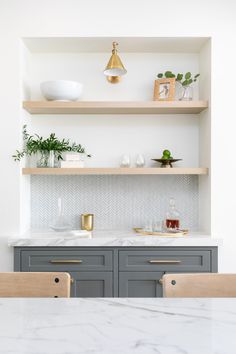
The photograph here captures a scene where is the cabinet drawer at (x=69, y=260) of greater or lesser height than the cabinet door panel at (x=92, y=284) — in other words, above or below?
above

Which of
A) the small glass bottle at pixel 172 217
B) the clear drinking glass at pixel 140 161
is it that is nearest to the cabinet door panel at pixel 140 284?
the small glass bottle at pixel 172 217

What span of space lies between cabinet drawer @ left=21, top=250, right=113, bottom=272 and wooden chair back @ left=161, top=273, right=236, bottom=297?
1.14 meters

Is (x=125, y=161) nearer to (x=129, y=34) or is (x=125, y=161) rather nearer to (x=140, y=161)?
(x=140, y=161)

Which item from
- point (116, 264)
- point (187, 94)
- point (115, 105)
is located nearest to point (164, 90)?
point (187, 94)

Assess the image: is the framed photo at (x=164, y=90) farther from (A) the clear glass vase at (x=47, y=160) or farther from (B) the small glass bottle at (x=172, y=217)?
(A) the clear glass vase at (x=47, y=160)

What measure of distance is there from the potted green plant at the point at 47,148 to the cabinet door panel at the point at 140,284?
100 cm

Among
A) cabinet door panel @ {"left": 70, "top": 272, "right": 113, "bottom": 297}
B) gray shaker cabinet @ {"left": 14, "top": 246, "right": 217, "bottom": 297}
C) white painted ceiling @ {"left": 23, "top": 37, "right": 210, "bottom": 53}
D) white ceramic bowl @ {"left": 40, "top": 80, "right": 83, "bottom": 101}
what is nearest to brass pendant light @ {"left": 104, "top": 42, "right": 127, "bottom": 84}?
white painted ceiling @ {"left": 23, "top": 37, "right": 210, "bottom": 53}

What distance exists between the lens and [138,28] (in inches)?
111

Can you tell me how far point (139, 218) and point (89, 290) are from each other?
75cm

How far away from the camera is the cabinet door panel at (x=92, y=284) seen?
2686mm
